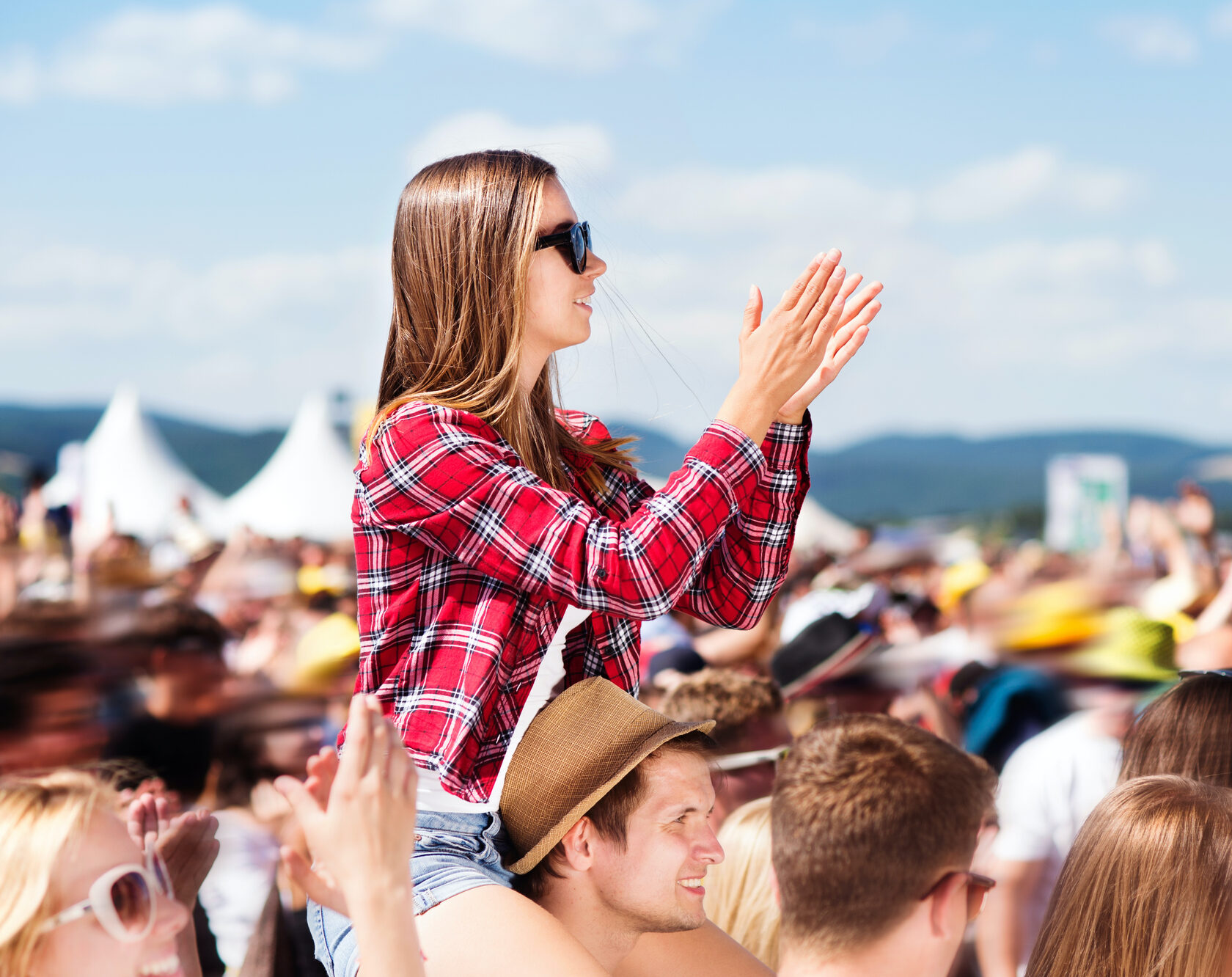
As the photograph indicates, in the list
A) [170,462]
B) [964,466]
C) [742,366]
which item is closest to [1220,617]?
[742,366]

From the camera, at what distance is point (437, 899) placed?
1.56 metres

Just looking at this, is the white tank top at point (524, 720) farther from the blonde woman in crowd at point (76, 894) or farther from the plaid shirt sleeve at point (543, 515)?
the blonde woman in crowd at point (76, 894)

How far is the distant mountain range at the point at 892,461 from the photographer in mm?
9363

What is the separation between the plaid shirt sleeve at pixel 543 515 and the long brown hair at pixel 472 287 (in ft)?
0.30

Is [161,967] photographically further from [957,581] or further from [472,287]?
[957,581]

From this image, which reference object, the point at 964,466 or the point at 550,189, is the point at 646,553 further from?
the point at 964,466

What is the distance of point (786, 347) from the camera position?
171 centimetres

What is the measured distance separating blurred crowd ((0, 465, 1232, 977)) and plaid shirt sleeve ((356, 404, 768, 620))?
0.62 metres

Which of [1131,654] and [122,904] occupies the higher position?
[122,904]

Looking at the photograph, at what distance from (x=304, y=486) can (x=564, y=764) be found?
599 inches

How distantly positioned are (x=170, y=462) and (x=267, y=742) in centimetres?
1370

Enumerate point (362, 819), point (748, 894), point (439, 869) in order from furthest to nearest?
1. point (748, 894)
2. point (439, 869)
3. point (362, 819)

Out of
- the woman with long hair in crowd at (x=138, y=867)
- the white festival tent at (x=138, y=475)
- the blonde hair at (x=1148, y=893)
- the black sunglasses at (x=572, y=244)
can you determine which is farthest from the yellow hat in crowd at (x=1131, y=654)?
the white festival tent at (x=138, y=475)

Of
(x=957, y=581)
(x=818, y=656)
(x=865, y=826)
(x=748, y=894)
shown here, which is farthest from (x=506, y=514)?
(x=957, y=581)
